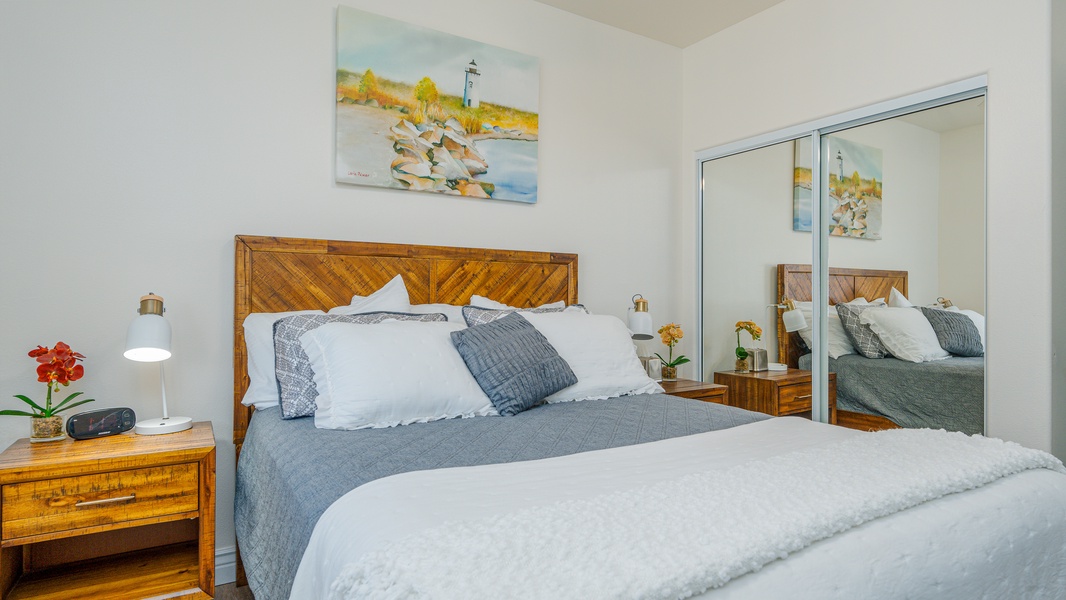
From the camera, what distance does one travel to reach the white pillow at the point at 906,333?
2.64m

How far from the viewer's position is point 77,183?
214 centimetres

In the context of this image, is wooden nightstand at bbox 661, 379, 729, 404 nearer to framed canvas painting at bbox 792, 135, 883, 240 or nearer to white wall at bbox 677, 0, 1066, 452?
framed canvas painting at bbox 792, 135, 883, 240

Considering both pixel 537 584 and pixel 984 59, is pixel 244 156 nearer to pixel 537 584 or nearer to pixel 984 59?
pixel 537 584

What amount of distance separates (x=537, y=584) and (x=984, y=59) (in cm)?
277

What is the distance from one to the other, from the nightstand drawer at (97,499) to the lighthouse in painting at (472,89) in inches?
77.3

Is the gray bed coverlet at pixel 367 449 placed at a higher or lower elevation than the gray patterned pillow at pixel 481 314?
lower

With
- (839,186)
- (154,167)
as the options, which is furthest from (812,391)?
(154,167)

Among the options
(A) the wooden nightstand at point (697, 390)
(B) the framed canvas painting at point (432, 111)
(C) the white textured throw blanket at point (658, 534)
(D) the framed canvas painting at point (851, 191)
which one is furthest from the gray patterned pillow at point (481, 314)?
(D) the framed canvas painting at point (851, 191)

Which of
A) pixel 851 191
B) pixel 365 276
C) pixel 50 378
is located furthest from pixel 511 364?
pixel 851 191

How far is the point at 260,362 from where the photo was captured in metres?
2.22

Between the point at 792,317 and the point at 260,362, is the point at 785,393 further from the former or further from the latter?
the point at 260,362

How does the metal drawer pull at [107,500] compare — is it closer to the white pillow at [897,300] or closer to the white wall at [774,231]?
the white wall at [774,231]

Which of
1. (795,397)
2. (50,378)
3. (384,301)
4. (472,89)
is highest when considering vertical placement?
(472,89)

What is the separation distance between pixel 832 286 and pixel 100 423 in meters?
3.13
